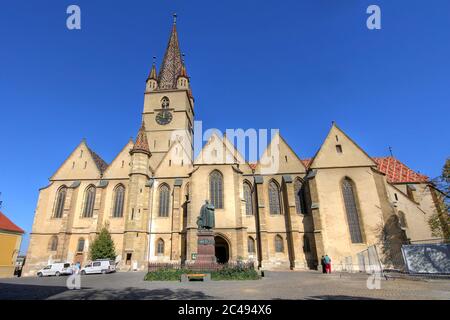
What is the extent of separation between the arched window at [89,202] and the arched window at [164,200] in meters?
7.66

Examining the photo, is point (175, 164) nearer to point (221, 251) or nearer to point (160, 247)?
point (160, 247)

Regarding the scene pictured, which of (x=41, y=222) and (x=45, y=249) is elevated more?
(x=41, y=222)

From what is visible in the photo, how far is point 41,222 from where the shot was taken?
27500mm

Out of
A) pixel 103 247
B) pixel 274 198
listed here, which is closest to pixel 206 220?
pixel 274 198

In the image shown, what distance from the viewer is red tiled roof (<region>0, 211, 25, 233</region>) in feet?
83.8

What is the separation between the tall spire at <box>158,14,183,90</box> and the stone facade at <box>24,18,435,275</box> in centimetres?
1649

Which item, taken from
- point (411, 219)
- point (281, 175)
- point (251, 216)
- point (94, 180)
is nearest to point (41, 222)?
point (94, 180)

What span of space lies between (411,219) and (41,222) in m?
38.7

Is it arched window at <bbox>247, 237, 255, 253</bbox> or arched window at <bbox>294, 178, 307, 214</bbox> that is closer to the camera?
arched window at <bbox>247, 237, 255, 253</bbox>

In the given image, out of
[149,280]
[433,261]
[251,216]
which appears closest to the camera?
[149,280]

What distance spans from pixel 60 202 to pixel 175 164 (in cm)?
1368

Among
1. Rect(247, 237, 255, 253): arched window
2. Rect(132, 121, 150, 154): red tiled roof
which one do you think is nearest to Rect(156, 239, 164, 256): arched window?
Rect(247, 237, 255, 253): arched window

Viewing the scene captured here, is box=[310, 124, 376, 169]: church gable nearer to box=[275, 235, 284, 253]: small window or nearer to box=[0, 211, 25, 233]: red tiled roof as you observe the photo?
box=[275, 235, 284, 253]: small window
